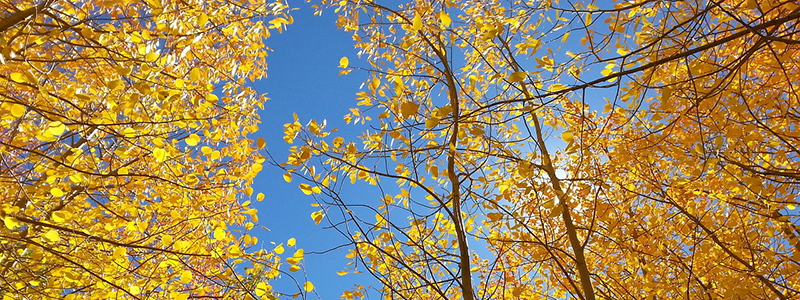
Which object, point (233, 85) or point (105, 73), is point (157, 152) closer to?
point (105, 73)

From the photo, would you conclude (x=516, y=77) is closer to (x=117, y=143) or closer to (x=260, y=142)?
(x=260, y=142)

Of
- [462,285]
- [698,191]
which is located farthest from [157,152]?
[698,191]

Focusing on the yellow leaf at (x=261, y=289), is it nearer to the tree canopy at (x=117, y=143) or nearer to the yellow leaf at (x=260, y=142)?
the tree canopy at (x=117, y=143)

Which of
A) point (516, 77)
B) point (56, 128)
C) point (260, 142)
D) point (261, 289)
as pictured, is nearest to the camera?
point (516, 77)

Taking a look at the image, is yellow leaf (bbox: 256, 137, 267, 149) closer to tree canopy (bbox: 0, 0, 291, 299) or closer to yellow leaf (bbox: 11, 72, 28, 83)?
tree canopy (bbox: 0, 0, 291, 299)

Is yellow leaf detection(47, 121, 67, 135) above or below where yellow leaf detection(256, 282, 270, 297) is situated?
above

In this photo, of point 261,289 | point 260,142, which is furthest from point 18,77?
point 261,289

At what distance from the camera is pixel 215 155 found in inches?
112

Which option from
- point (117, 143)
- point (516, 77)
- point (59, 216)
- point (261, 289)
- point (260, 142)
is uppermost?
point (117, 143)

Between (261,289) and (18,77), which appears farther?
(261,289)

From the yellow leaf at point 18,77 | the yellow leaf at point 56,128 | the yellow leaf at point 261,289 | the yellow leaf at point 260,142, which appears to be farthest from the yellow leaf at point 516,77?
the yellow leaf at point 18,77

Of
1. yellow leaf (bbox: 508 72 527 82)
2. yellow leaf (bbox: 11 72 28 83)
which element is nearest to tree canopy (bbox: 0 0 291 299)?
yellow leaf (bbox: 11 72 28 83)

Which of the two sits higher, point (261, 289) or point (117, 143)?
point (117, 143)

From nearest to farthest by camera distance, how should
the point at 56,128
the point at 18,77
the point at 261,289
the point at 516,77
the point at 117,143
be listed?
1. the point at 516,77
2. the point at 56,128
3. the point at 18,77
4. the point at 261,289
5. the point at 117,143
